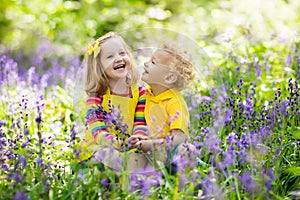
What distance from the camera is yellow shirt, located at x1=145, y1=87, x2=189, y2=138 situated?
295 centimetres

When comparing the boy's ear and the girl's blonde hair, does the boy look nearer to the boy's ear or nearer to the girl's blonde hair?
the boy's ear

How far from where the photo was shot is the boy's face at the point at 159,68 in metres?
3.04

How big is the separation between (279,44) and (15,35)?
412 cm

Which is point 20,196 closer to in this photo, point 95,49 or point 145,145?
point 145,145

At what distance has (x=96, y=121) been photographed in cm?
312

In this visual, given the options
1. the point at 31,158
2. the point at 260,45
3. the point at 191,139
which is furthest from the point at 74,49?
the point at 191,139

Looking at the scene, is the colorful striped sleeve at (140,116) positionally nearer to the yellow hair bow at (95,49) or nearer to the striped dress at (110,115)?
the striped dress at (110,115)

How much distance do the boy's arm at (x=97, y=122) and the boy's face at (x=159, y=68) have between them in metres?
0.33

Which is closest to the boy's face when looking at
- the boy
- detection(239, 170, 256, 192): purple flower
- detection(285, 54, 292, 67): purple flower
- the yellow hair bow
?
the boy

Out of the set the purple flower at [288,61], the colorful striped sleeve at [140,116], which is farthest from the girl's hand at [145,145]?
the purple flower at [288,61]

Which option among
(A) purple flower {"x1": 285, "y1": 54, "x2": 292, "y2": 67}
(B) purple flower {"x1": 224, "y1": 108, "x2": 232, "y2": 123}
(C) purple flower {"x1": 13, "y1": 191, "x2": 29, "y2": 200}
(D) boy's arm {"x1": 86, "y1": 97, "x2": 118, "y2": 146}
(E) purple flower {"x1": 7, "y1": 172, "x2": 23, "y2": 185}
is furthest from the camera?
(A) purple flower {"x1": 285, "y1": 54, "x2": 292, "y2": 67}

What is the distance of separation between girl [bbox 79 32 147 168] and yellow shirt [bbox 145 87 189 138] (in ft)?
0.21

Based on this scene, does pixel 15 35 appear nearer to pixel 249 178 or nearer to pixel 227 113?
pixel 227 113

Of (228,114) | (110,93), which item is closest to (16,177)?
(110,93)
